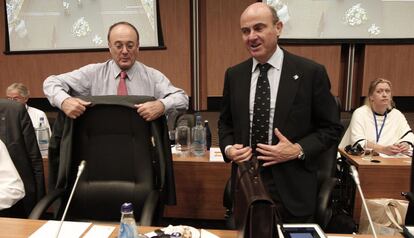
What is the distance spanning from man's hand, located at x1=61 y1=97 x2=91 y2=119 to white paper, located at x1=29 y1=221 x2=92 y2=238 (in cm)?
46

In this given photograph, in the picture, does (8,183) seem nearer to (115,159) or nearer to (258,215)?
(115,159)

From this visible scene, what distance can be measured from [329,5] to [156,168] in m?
3.10

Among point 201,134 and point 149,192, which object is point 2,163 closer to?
point 149,192

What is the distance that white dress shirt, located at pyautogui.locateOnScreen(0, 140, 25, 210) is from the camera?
1.62 metres

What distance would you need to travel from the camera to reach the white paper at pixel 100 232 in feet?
4.21

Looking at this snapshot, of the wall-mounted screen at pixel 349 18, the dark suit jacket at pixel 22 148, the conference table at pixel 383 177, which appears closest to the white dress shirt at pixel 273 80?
the dark suit jacket at pixel 22 148

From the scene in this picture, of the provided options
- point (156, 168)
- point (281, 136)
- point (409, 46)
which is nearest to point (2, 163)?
point (156, 168)

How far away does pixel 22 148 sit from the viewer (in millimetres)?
1781

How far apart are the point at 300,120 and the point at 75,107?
982 mm

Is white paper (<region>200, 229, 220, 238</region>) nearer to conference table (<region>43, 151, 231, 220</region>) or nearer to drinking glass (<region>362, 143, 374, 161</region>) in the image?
conference table (<region>43, 151, 231, 220</region>)

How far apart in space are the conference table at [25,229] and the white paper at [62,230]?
0.10ft

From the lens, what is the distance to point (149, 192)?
161 cm

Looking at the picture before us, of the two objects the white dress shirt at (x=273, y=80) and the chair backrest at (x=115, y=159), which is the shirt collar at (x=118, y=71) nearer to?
the chair backrest at (x=115, y=159)

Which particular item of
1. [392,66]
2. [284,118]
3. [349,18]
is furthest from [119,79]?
[392,66]
